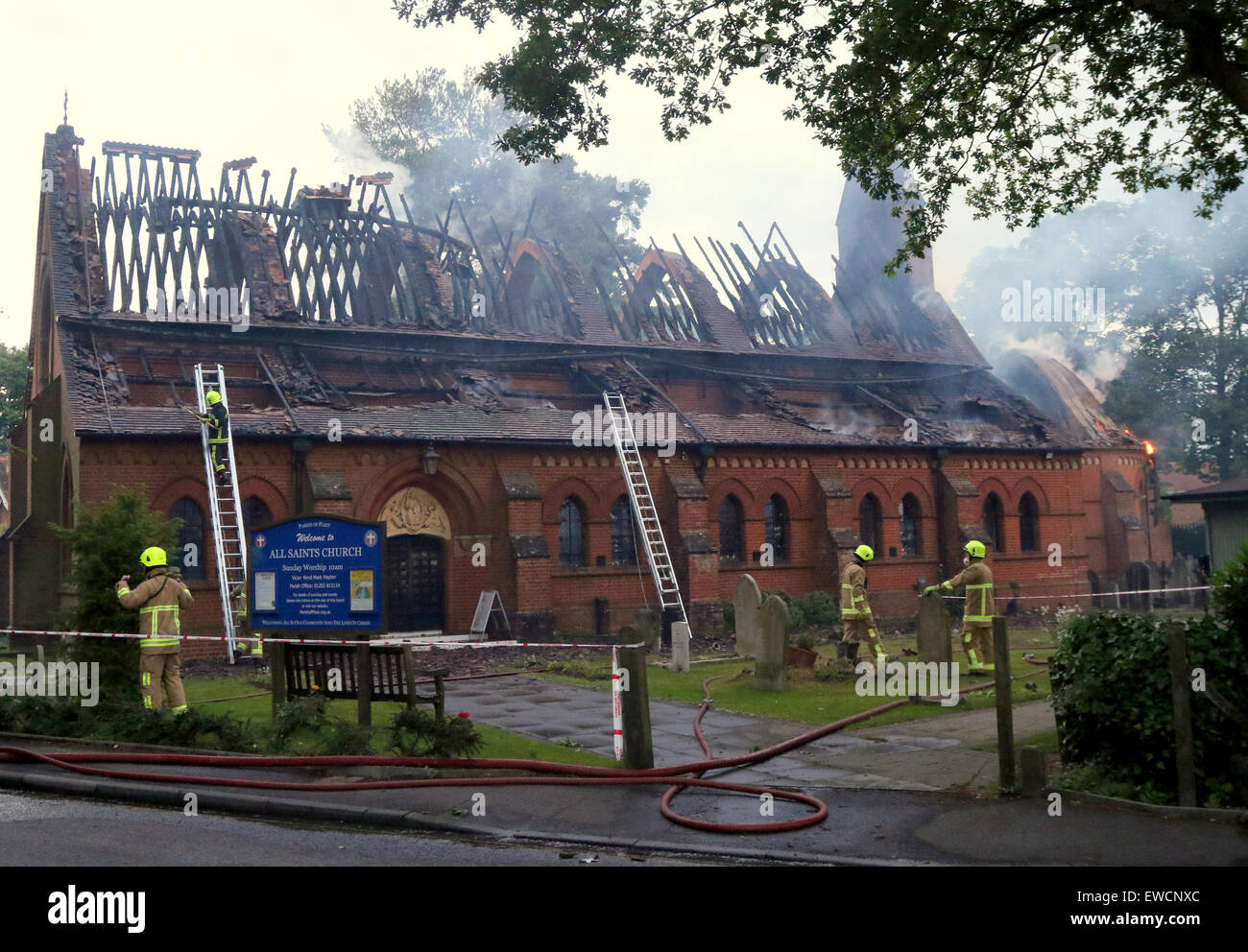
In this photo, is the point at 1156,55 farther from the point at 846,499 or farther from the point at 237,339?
the point at 237,339

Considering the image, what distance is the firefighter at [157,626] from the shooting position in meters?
12.7

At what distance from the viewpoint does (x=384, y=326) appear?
29.9 metres

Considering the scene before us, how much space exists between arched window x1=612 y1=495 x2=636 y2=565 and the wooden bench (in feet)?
51.6

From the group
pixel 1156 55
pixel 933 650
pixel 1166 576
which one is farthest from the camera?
pixel 1166 576

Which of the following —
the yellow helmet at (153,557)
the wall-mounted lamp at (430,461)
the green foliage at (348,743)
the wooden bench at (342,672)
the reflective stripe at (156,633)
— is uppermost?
the wall-mounted lamp at (430,461)

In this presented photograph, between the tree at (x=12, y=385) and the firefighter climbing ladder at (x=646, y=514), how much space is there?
96.3 ft

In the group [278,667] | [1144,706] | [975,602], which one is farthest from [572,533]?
[1144,706]

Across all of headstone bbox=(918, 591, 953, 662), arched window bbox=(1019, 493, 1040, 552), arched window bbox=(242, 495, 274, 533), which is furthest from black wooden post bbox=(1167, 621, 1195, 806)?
arched window bbox=(1019, 493, 1040, 552)

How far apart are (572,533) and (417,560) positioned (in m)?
3.93

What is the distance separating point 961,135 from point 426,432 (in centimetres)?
1478
